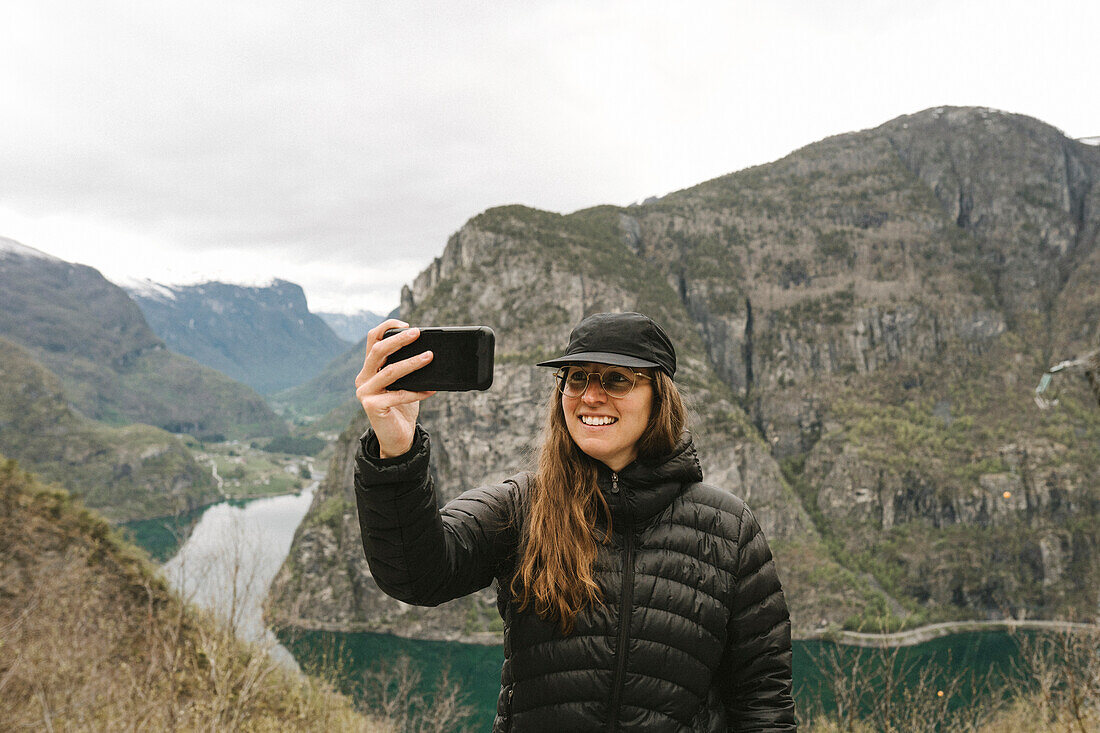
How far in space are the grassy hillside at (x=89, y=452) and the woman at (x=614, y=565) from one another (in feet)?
382

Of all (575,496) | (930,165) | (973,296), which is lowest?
(575,496)

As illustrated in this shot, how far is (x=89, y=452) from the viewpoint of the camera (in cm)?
10906

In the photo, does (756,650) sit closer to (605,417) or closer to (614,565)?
(614,565)

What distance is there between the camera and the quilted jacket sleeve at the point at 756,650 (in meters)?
1.76

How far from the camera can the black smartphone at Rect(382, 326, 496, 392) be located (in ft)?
4.98

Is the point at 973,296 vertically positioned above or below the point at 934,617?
above

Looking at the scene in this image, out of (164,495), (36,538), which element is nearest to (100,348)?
(164,495)

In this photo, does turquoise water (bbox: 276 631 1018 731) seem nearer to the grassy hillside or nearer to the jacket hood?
the jacket hood

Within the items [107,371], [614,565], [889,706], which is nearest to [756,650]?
[614,565]

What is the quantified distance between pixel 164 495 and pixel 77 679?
113 metres

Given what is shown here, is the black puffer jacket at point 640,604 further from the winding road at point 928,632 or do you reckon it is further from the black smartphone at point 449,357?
the winding road at point 928,632

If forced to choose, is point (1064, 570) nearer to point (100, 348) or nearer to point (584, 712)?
point (584, 712)

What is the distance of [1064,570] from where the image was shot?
7869 centimetres

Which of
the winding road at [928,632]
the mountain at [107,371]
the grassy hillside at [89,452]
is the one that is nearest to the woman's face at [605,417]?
the winding road at [928,632]
